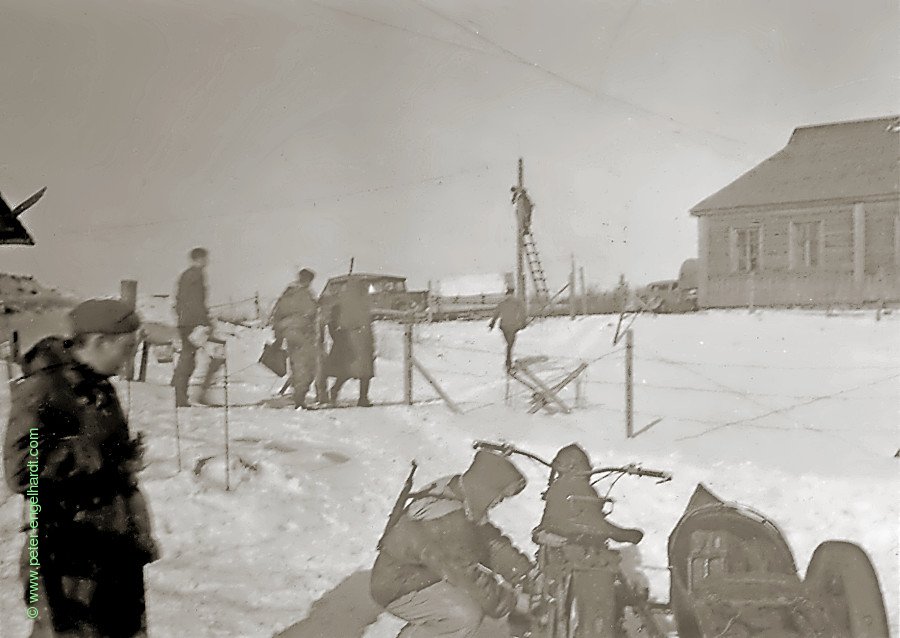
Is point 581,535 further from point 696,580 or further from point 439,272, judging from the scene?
point 439,272

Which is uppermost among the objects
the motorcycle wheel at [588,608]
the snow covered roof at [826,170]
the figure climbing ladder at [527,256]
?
the snow covered roof at [826,170]

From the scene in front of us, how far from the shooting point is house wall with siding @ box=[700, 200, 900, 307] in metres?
2.08

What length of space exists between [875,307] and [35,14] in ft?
10.4

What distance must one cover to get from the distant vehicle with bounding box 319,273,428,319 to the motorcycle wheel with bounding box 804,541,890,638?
144 centimetres

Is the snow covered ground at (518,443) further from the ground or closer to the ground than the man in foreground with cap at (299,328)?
closer to the ground

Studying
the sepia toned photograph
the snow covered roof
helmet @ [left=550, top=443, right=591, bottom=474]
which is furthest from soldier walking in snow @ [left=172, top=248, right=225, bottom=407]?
the snow covered roof

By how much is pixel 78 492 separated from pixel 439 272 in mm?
1313

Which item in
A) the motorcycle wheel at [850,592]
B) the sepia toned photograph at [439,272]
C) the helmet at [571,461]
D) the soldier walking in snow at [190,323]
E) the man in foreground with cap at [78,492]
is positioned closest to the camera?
the motorcycle wheel at [850,592]

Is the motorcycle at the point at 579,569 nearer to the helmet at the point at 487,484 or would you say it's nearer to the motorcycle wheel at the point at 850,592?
the helmet at the point at 487,484

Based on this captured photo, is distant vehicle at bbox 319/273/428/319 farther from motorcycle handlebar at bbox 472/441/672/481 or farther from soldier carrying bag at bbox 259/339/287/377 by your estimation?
motorcycle handlebar at bbox 472/441/672/481

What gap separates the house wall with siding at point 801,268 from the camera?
81.8 inches

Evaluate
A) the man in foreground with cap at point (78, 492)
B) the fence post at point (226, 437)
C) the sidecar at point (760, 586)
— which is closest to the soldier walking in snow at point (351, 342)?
the fence post at point (226, 437)

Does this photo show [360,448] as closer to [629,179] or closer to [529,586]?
[529,586]

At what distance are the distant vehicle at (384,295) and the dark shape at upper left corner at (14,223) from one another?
111 cm
